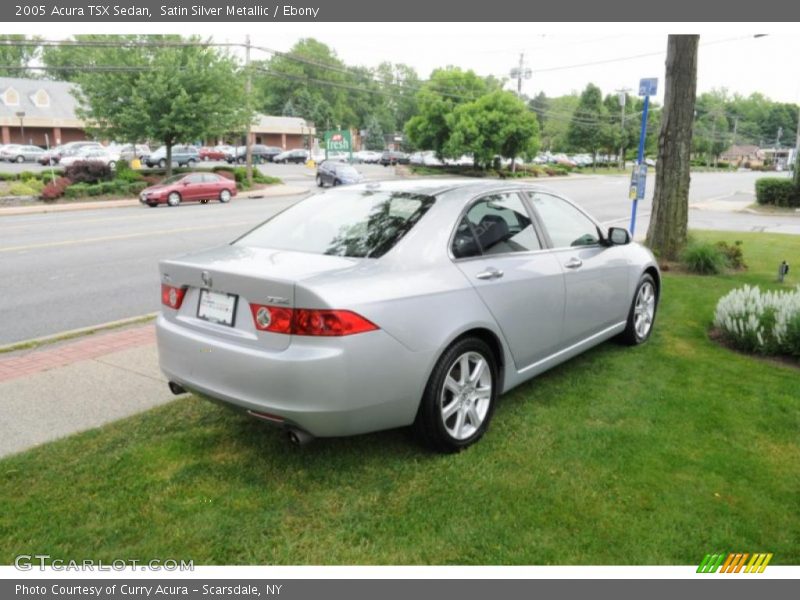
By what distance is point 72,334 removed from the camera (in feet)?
21.7

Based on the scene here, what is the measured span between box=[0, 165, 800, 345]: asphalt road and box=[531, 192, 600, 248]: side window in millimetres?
5134

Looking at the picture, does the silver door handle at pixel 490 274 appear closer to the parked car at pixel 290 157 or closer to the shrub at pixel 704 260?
the shrub at pixel 704 260

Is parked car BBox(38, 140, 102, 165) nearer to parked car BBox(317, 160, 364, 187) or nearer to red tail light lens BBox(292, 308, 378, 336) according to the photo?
parked car BBox(317, 160, 364, 187)

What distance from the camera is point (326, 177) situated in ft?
116

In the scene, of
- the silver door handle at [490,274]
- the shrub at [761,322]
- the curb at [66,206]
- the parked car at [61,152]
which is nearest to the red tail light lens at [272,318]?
the silver door handle at [490,274]

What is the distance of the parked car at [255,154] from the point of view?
189 ft

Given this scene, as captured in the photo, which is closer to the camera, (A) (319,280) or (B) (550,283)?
(A) (319,280)

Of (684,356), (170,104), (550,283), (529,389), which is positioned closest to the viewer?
(550,283)

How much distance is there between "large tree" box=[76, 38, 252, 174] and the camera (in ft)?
94.4

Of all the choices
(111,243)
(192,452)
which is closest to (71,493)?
(192,452)

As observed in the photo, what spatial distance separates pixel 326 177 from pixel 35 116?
38.3m

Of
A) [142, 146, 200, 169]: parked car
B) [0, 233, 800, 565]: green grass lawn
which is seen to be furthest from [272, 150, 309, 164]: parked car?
[0, 233, 800, 565]: green grass lawn

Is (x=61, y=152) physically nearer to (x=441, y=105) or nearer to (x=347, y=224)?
(x=441, y=105)

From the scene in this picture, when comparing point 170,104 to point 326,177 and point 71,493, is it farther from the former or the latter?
point 71,493
